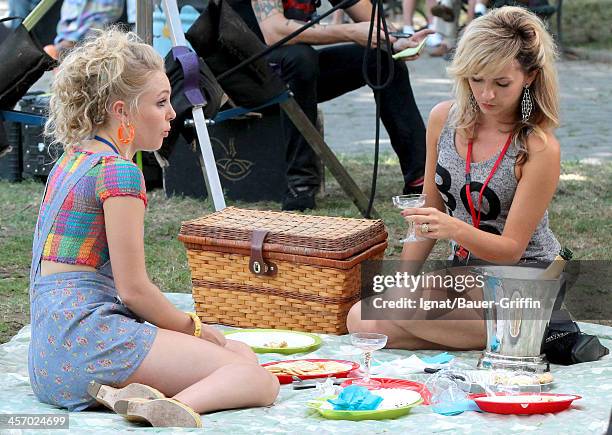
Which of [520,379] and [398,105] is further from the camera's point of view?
[398,105]

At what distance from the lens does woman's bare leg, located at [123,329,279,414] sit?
2.90 meters

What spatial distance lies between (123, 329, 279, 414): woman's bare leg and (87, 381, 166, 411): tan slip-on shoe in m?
0.07

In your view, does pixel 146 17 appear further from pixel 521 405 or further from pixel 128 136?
pixel 521 405

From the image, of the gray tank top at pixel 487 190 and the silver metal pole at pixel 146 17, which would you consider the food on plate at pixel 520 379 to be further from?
the silver metal pole at pixel 146 17

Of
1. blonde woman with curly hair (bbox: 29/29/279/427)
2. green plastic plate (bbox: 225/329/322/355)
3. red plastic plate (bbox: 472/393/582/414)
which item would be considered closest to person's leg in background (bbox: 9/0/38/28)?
green plastic plate (bbox: 225/329/322/355)

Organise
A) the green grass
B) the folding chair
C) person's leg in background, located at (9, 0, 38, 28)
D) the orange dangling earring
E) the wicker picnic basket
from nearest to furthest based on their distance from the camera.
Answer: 1. the orange dangling earring
2. the wicker picnic basket
3. the green grass
4. the folding chair
5. person's leg in background, located at (9, 0, 38, 28)

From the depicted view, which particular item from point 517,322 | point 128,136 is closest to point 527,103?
point 517,322

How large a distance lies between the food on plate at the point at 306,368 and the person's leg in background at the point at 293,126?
7.89 feet

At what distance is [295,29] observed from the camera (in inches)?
220

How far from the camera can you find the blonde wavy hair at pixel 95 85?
297cm

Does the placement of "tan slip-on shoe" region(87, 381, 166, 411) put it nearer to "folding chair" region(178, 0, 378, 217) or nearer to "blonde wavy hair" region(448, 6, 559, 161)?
"blonde wavy hair" region(448, 6, 559, 161)

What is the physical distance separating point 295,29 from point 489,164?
2.23 metres

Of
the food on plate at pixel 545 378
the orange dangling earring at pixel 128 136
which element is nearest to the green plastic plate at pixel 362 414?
the food on plate at pixel 545 378

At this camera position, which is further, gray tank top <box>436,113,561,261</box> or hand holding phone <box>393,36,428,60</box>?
hand holding phone <box>393,36,428,60</box>
